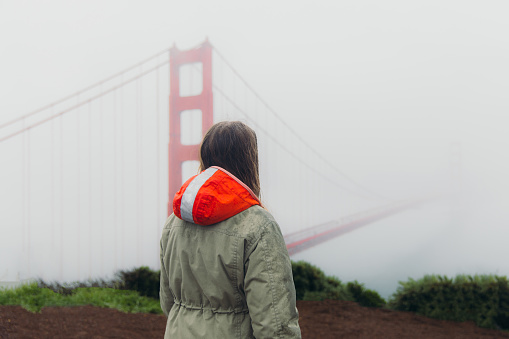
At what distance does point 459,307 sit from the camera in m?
3.46

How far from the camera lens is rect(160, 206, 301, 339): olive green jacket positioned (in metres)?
0.87

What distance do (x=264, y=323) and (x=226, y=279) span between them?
13cm

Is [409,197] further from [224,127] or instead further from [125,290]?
[224,127]

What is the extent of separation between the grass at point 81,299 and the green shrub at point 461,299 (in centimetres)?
235

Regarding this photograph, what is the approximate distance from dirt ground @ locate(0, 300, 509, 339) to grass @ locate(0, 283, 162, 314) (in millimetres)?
218

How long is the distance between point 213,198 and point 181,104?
4.34m

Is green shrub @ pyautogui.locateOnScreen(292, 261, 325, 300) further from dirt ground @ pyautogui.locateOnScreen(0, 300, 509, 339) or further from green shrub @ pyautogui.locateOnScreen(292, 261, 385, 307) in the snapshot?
dirt ground @ pyautogui.locateOnScreen(0, 300, 509, 339)

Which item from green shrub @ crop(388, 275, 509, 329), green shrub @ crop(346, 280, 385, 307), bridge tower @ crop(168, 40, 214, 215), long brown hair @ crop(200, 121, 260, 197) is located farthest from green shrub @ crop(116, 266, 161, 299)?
long brown hair @ crop(200, 121, 260, 197)

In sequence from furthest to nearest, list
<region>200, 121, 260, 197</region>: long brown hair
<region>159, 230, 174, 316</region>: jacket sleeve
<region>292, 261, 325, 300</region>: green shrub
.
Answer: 1. <region>292, 261, 325, 300</region>: green shrub
2. <region>159, 230, 174, 316</region>: jacket sleeve
3. <region>200, 121, 260, 197</region>: long brown hair

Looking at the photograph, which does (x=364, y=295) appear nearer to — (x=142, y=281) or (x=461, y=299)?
(x=461, y=299)

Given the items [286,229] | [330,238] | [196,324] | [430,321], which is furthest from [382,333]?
[196,324]

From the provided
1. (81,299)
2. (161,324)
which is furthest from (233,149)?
(81,299)

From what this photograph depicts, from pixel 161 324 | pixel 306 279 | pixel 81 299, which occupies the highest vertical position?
pixel 306 279

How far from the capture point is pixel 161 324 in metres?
3.24
